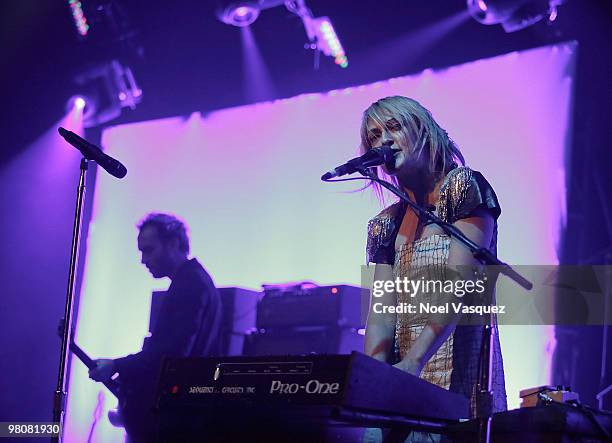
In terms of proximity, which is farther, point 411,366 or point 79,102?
point 79,102

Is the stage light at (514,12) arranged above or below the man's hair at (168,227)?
above

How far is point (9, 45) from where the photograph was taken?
5.07m

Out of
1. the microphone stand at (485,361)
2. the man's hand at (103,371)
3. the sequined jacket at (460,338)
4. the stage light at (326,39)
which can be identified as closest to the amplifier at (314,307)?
the man's hand at (103,371)

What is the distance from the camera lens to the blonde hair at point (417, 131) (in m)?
2.27

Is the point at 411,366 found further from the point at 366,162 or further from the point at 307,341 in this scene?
the point at 307,341

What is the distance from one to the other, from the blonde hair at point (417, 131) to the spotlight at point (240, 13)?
2.45 metres

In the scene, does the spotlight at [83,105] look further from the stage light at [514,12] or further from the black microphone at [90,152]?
the black microphone at [90,152]

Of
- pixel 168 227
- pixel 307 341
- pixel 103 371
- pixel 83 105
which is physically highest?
pixel 83 105

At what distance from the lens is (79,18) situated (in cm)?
502

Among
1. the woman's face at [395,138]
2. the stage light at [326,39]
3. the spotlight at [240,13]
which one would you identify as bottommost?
the woman's face at [395,138]

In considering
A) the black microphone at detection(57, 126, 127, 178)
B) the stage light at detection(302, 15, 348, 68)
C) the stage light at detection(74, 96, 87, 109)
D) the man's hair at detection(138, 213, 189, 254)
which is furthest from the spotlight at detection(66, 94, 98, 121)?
the black microphone at detection(57, 126, 127, 178)

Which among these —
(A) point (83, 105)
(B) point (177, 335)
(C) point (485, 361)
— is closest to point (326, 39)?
(A) point (83, 105)

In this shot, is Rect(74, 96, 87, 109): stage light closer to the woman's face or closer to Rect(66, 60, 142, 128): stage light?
Rect(66, 60, 142, 128): stage light

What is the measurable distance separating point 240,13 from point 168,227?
129 cm
